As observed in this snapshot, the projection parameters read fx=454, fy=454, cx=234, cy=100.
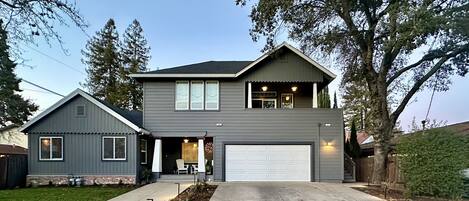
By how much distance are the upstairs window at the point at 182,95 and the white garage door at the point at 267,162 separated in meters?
2.94

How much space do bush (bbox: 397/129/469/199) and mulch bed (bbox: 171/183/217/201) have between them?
22.1ft

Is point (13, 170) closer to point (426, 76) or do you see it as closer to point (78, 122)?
point (78, 122)

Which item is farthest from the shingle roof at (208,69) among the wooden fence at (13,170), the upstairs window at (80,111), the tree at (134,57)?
the tree at (134,57)

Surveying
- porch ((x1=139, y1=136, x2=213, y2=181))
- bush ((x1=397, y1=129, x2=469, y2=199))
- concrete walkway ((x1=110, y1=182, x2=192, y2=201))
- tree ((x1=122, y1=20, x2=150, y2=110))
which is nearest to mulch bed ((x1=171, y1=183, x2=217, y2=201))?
concrete walkway ((x1=110, y1=182, x2=192, y2=201))

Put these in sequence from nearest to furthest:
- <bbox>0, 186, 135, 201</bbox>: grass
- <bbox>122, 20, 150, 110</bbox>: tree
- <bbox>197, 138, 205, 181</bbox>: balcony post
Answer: <bbox>0, 186, 135, 201</bbox>: grass → <bbox>197, 138, 205, 181</bbox>: balcony post → <bbox>122, 20, 150, 110</bbox>: tree

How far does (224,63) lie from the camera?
2531 centimetres

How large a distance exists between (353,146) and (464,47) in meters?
9.92

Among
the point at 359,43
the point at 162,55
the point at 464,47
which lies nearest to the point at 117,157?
the point at 359,43

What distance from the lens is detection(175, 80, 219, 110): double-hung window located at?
22250 millimetres

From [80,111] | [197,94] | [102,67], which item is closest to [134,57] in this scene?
[102,67]

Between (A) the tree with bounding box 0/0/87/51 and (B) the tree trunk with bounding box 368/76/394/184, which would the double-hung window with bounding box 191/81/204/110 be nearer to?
(B) the tree trunk with bounding box 368/76/394/184

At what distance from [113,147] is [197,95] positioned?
4668 mm

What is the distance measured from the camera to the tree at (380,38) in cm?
1580

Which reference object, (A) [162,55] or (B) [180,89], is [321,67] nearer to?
(B) [180,89]
